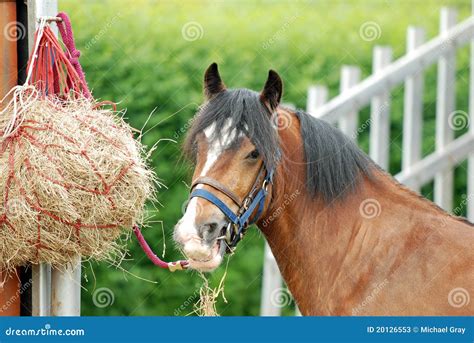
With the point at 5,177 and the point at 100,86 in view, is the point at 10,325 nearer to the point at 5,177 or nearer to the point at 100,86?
the point at 5,177

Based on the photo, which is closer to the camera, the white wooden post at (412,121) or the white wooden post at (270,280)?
the white wooden post at (270,280)

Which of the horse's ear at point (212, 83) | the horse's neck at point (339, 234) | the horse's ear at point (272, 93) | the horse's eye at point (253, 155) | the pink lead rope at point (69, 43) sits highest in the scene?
the pink lead rope at point (69, 43)

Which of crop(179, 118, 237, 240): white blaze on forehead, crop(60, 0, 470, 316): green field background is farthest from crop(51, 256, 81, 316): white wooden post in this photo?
crop(60, 0, 470, 316): green field background

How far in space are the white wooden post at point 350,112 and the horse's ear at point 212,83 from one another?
2.65 meters

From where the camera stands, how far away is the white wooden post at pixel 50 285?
13.6 feet

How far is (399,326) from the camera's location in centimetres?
386

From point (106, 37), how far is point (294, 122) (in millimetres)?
3575

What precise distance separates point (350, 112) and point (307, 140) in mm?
2643

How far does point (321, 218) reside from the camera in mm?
4129

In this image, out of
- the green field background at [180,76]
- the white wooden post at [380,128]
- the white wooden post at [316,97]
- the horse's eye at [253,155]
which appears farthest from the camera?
the green field background at [180,76]

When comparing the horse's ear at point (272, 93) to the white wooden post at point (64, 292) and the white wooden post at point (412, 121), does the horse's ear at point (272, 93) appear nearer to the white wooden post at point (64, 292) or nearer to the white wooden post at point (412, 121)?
the white wooden post at point (64, 292)

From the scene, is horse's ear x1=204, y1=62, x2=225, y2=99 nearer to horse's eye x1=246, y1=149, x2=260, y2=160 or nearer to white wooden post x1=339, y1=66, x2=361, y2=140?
horse's eye x1=246, y1=149, x2=260, y2=160

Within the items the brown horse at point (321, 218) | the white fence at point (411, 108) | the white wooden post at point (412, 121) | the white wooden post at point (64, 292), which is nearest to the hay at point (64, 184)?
the white wooden post at point (64, 292)

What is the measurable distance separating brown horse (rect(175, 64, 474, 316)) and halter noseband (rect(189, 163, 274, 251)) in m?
0.01
